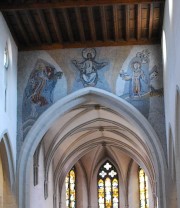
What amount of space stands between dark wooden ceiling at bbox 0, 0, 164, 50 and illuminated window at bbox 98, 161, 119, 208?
13556 mm

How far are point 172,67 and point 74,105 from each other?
15.3 feet

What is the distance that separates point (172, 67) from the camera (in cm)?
1434

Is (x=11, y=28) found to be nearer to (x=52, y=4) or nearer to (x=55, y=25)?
(x=55, y=25)

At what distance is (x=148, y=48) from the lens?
1814cm

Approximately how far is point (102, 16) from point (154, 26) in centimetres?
168

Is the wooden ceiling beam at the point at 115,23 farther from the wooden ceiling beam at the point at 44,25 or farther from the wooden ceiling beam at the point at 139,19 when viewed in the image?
the wooden ceiling beam at the point at 44,25

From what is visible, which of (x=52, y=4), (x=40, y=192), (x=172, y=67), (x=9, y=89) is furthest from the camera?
(x=40, y=192)

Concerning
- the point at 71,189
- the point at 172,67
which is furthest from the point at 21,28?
the point at 71,189

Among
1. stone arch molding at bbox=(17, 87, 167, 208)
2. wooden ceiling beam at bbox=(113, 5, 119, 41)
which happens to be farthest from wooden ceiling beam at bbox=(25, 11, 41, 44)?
wooden ceiling beam at bbox=(113, 5, 119, 41)

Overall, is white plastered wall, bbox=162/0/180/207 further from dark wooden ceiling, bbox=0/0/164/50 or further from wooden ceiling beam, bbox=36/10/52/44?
wooden ceiling beam, bbox=36/10/52/44

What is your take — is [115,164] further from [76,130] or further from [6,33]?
[6,33]

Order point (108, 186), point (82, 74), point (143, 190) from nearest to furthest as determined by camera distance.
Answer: point (82, 74), point (143, 190), point (108, 186)

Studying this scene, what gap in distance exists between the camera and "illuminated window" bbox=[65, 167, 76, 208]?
2961cm

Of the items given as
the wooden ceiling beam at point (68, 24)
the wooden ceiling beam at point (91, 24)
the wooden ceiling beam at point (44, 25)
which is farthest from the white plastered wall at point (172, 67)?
the wooden ceiling beam at point (44, 25)
